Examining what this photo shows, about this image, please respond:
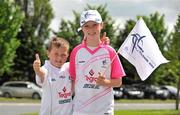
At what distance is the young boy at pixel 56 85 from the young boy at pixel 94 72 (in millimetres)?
207

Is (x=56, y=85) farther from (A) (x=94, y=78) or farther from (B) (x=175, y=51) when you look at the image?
(B) (x=175, y=51)

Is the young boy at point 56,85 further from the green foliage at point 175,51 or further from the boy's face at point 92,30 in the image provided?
the green foliage at point 175,51

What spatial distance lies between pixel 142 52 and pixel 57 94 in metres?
1.02

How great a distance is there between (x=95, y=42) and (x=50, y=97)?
2.55 ft

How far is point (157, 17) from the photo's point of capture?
46.3 meters

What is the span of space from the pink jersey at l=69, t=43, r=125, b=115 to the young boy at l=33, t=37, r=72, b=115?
0.72 ft

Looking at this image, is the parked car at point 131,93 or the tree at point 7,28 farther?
the parked car at point 131,93

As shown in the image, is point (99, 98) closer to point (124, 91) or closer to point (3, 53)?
point (3, 53)

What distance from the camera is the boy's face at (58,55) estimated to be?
5359 mm

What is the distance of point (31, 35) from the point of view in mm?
50094

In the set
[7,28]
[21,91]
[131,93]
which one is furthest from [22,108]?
[131,93]

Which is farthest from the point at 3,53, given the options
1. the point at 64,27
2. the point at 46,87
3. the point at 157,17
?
the point at 46,87

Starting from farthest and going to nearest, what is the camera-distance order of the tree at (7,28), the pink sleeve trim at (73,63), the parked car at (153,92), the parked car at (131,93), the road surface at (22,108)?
the parked car at (153,92) < the parked car at (131,93) < the tree at (7,28) < the road surface at (22,108) < the pink sleeve trim at (73,63)

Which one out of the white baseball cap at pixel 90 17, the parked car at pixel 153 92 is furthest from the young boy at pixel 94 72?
the parked car at pixel 153 92
